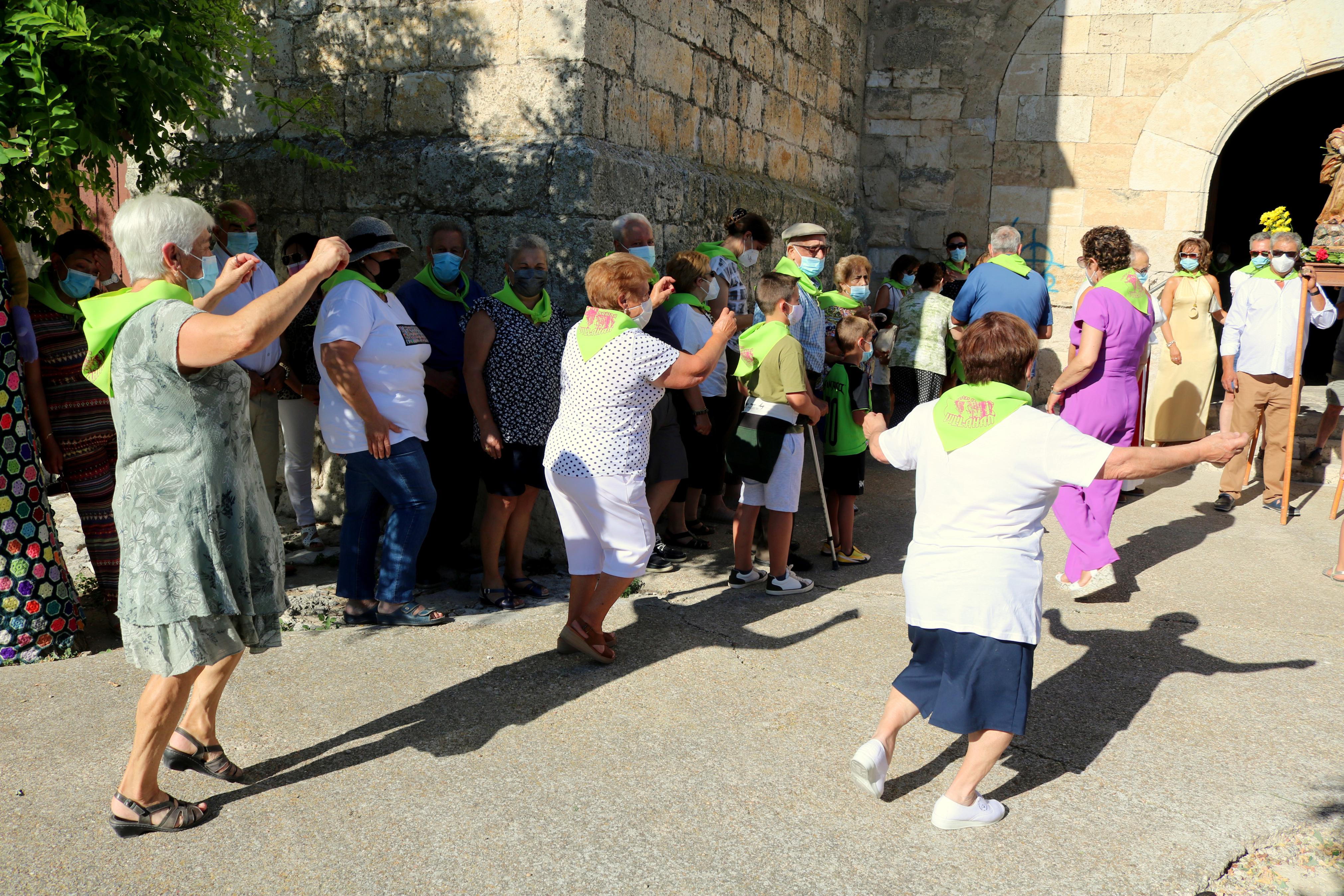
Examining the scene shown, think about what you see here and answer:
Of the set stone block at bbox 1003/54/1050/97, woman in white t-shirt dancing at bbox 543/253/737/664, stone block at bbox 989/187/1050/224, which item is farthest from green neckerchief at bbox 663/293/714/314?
stone block at bbox 1003/54/1050/97

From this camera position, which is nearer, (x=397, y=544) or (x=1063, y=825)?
(x=1063, y=825)

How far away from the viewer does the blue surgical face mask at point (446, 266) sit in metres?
4.77

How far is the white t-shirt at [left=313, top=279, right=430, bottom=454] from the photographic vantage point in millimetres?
4004

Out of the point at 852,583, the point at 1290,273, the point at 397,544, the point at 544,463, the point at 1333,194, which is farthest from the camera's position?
the point at 1333,194

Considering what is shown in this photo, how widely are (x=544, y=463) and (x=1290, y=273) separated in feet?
18.3

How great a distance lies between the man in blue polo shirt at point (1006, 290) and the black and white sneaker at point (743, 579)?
2229 millimetres

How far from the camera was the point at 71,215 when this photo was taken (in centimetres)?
526

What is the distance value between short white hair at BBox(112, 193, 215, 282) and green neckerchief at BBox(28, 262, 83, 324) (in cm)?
164

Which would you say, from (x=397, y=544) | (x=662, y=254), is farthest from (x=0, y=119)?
(x=662, y=254)

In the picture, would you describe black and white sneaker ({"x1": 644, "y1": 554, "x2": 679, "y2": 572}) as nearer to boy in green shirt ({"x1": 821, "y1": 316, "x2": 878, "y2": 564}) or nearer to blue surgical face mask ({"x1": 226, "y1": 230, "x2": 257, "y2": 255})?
boy in green shirt ({"x1": 821, "y1": 316, "x2": 878, "y2": 564})

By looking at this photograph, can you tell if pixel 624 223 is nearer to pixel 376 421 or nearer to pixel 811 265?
pixel 811 265

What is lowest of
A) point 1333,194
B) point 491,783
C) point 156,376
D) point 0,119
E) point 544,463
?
point 491,783

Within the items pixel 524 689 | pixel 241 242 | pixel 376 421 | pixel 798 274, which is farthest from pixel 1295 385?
pixel 241 242

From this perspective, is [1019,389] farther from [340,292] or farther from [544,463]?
[340,292]
